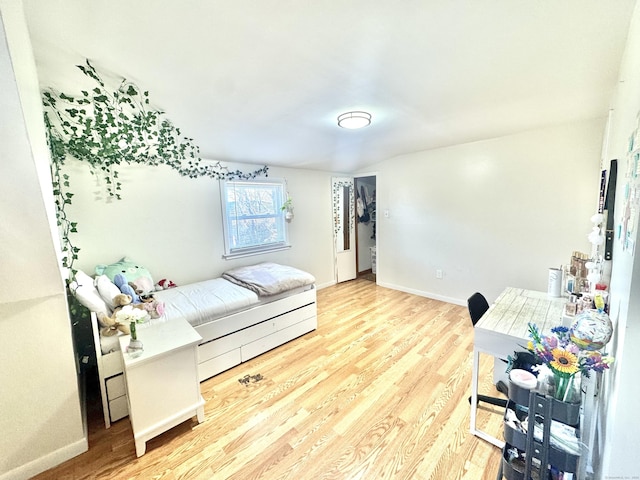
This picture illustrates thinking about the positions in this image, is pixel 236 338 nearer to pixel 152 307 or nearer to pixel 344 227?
pixel 152 307

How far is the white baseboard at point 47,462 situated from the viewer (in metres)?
1.40

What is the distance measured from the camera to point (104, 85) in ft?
5.30

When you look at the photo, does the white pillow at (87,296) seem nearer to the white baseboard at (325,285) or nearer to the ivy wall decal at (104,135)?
the ivy wall decal at (104,135)

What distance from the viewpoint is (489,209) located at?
10.6ft

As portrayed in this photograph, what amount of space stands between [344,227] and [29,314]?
4.04 metres

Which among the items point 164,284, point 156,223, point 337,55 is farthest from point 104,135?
point 337,55

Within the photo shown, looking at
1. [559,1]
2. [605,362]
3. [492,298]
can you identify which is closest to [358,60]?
[559,1]

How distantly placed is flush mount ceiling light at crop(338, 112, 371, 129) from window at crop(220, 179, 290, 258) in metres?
1.62

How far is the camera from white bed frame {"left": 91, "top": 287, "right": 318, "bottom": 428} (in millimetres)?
1752

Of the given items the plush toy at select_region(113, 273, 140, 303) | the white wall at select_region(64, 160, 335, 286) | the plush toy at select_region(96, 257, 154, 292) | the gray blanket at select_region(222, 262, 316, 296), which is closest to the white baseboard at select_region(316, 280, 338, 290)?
the white wall at select_region(64, 160, 335, 286)

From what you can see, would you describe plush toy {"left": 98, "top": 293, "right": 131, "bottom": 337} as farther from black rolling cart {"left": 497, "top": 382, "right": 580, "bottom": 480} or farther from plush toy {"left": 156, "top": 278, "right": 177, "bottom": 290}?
black rolling cart {"left": 497, "top": 382, "right": 580, "bottom": 480}

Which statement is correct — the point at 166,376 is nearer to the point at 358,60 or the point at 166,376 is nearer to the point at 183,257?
the point at 183,257

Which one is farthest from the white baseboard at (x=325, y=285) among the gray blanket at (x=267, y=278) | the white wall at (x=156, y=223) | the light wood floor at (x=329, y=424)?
the light wood floor at (x=329, y=424)

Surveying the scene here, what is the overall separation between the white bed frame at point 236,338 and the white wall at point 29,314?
0.20 metres
